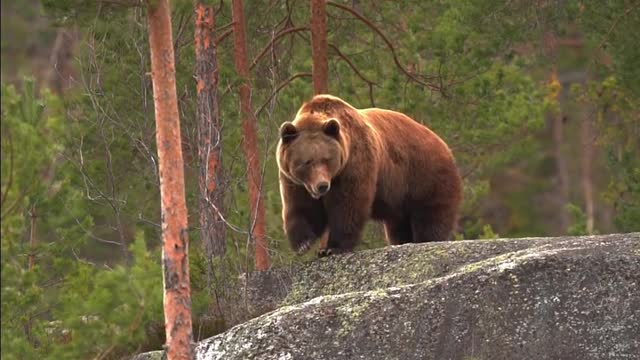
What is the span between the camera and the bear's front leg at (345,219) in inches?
392

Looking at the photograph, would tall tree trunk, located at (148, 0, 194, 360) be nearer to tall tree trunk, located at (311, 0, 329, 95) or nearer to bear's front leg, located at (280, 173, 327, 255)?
bear's front leg, located at (280, 173, 327, 255)

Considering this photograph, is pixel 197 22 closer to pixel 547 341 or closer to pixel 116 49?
pixel 116 49

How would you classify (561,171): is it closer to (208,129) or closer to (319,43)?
(319,43)

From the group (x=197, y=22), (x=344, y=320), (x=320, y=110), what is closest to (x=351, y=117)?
(x=320, y=110)

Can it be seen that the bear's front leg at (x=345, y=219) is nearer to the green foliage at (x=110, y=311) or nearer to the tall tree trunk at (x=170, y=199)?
the tall tree trunk at (x=170, y=199)

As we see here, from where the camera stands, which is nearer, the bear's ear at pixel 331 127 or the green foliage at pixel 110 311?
the green foliage at pixel 110 311

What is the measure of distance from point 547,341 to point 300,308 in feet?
5.29

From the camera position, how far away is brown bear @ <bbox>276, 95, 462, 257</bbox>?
9.80 metres

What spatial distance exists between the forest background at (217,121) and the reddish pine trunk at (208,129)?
0.11 ft

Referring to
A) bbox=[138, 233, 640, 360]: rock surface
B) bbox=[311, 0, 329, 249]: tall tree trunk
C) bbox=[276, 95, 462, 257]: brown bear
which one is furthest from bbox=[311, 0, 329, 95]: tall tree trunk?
bbox=[138, 233, 640, 360]: rock surface

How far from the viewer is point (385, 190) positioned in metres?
10.8

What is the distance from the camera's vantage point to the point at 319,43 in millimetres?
13016

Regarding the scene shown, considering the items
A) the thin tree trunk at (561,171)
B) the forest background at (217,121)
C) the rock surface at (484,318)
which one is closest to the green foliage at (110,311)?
the forest background at (217,121)

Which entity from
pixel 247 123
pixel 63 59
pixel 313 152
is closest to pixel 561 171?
pixel 63 59
